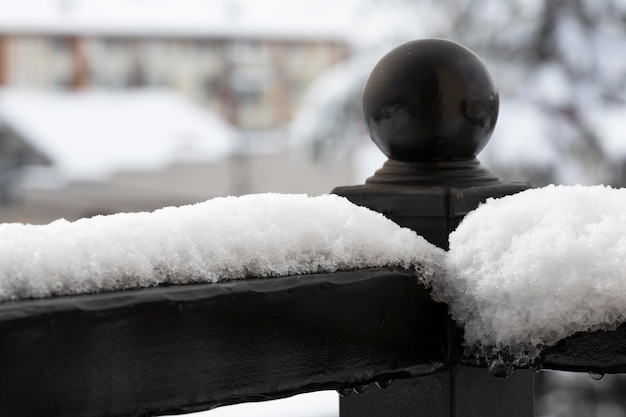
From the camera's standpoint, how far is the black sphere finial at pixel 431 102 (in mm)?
549

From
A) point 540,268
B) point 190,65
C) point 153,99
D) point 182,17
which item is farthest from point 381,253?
point 182,17

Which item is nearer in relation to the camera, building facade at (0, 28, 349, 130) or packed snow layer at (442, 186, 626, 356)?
packed snow layer at (442, 186, 626, 356)

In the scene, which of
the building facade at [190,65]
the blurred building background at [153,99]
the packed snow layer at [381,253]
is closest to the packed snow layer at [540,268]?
the packed snow layer at [381,253]

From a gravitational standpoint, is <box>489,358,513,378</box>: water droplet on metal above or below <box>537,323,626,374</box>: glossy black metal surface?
below

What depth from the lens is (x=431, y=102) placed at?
1.80 feet

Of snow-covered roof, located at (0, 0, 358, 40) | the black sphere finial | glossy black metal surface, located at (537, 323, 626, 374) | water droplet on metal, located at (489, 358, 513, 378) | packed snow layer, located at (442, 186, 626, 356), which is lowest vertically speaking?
water droplet on metal, located at (489, 358, 513, 378)

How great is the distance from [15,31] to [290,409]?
2028 cm

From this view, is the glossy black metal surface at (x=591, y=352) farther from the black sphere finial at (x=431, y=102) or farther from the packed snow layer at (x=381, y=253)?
the black sphere finial at (x=431, y=102)

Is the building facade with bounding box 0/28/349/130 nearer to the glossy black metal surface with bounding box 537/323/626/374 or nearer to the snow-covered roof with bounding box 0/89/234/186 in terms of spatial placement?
the snow-covered roof with bounding box 0/89/234/186

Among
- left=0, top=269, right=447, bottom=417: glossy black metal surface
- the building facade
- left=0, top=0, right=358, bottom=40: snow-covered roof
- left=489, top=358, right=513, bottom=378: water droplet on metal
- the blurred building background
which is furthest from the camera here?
left=0, top=0, right=358, bottom=40: snow-covered roof

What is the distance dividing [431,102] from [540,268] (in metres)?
0.17

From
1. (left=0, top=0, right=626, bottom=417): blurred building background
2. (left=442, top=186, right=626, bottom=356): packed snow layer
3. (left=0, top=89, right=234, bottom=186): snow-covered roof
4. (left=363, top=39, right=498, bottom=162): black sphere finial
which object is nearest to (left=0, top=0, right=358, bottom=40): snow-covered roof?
(left=0, top=0, right=626, bottom=417): blurred building background

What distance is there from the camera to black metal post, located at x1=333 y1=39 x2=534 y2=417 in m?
0.52

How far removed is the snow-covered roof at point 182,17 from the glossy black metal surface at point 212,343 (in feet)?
64.6
